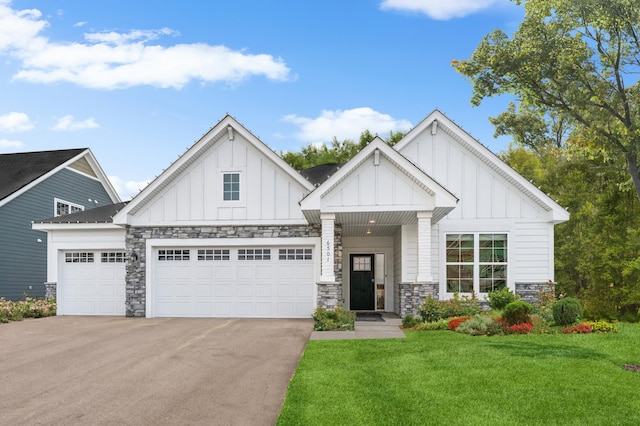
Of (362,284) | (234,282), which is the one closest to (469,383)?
(234,282)

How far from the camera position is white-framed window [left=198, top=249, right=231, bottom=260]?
57.3ft

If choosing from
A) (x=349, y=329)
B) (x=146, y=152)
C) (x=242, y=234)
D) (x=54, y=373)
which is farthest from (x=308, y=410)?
(x=146, y=152)

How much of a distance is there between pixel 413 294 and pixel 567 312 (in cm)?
396

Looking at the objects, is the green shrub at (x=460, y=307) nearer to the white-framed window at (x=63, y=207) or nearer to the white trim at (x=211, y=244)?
the white trim at (x=211, y=244)

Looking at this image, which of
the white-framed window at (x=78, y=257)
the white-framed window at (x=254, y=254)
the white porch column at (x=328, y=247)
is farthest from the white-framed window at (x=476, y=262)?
the white-framed window at (x=78, y=257)

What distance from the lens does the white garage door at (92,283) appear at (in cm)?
1838

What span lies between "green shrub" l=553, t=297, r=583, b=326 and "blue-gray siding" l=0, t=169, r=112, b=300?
20.5 m

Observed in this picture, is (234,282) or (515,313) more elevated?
(234,282)

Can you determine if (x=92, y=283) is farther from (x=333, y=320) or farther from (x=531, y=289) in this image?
(x=531, y=289)

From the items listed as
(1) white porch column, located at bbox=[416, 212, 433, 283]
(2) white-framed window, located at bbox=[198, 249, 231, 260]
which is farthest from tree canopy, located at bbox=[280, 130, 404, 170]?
(1) white porch column, located at bbox=[416, 212, 433, 283]

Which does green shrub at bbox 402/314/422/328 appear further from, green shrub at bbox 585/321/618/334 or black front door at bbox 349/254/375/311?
Result: black front door at bbox 349/254/375/311

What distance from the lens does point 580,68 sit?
1927 cm

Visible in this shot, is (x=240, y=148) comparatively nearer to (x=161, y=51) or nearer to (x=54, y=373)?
(x=161, y=51)

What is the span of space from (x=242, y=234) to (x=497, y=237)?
805 cm
